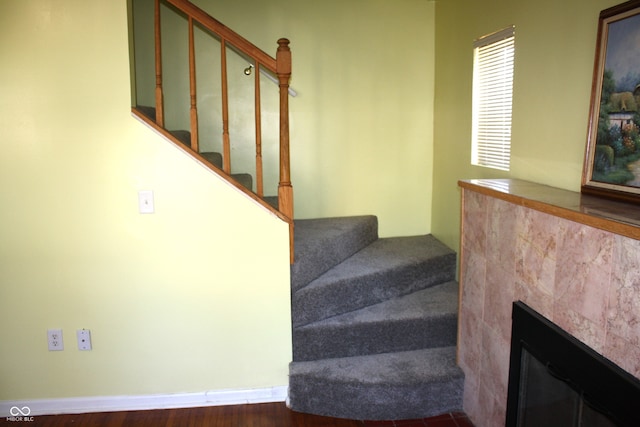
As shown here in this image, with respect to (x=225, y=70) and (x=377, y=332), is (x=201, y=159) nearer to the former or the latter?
(x=225, y=70)

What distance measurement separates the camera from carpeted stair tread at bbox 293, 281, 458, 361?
9.18 ft

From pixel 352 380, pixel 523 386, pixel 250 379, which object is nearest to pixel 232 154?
pixel 250 379

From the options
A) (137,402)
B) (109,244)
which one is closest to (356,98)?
(109,244)

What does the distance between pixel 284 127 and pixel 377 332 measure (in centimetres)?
127

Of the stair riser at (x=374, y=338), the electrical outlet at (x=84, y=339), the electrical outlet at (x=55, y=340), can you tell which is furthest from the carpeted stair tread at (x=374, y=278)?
the electrical outlet at (x=55, y=340)

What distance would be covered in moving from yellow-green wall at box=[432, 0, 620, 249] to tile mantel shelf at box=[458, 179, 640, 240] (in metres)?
0.17

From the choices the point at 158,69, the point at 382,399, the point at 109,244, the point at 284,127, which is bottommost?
the point at 382,399

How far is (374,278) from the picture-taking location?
3.10 metres

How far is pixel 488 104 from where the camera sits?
3.08m

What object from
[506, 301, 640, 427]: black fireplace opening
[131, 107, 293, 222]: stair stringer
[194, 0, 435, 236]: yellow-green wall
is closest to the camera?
[506, 301, 640, 427]: black fireplace opening

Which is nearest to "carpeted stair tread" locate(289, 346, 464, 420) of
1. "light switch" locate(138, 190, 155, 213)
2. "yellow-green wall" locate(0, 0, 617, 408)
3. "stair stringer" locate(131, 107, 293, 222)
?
"yellow-green wall" locate(0, 0, 617, 408)

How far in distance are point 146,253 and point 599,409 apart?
214 cm

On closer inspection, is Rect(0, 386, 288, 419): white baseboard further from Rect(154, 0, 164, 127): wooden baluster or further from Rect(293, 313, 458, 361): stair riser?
Rect(154, 0, 164, 127): wooden baluster

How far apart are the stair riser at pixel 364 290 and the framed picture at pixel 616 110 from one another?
138cm
